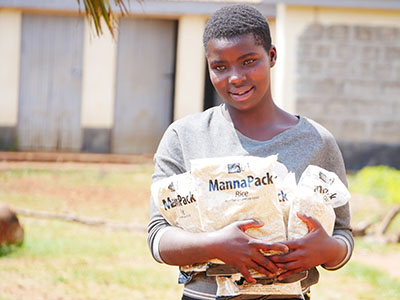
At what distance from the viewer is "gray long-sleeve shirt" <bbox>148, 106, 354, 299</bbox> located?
1.98 m

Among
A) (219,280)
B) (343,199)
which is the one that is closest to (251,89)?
(343,199)

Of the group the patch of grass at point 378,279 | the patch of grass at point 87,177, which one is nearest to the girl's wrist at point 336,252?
the patch of grass at point 378,279

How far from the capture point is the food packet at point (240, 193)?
179 centimetres

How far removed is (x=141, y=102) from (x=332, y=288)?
924 cm

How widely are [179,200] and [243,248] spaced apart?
233 mm

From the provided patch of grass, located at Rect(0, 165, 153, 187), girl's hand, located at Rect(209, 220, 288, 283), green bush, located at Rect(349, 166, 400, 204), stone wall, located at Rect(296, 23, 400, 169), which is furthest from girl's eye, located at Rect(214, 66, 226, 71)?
stone wall, located at Rect(296, 23, 400, 169)

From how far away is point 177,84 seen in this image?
13.4m

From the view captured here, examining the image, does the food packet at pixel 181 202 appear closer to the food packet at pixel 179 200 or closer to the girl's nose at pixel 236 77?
the food packet at pixel 179 200

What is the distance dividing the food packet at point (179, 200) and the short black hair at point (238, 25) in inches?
16.4

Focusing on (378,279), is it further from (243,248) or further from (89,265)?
(243,248)

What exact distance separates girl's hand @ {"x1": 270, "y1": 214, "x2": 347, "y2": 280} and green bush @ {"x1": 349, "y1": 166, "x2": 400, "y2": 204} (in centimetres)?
696

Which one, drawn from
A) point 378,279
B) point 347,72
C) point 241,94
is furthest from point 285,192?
point 347,72

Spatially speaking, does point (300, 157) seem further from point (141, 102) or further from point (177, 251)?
point (141, 102)

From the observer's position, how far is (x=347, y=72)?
38.8 feet
